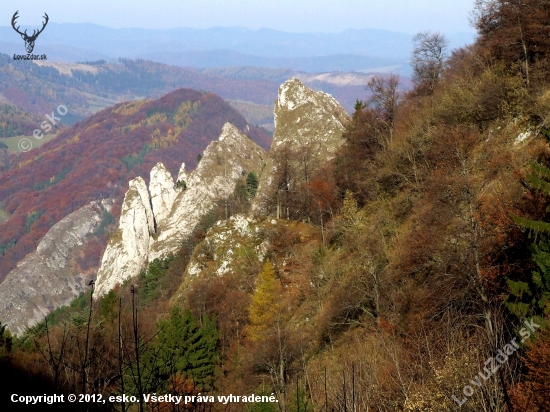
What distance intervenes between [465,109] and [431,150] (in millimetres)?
3533

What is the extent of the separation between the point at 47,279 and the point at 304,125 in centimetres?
11641

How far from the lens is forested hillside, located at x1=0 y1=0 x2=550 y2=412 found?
11.8 m

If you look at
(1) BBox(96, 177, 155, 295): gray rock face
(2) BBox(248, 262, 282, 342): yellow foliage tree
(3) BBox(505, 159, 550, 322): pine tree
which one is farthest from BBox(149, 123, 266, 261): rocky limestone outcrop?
(3) BBox(505, 159, 550, 322): pine tree

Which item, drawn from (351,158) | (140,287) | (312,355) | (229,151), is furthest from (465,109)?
(229,151)

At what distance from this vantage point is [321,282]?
33.0 metres

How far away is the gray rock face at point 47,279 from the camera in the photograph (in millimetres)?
135125

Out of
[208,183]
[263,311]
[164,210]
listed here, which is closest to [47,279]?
[164,210]

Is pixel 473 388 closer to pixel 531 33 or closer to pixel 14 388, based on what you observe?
pixel 14 388

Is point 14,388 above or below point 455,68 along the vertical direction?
below

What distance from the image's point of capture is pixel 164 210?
10606 cm

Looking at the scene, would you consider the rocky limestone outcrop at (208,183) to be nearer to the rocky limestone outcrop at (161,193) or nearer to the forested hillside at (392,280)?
the rocky limestone outcrop at (161,193)

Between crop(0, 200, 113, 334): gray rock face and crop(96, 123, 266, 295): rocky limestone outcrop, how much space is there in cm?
4333

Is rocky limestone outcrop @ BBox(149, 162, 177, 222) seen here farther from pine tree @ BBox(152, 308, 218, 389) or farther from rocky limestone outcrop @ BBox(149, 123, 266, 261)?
pine tree @ BBox(152, 308, 218, 389)

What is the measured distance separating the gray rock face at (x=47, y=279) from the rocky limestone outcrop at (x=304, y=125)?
82798 mm
